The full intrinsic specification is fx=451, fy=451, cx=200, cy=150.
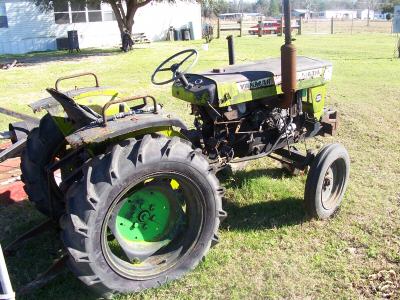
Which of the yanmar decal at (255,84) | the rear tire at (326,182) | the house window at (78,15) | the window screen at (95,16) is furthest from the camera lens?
the window screen at (95,16)

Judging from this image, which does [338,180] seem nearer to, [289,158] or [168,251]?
[289,158]

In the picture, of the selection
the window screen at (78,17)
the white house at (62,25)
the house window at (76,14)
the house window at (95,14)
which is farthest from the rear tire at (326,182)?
the house window at (95,14)

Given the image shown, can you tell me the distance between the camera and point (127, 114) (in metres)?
3.17

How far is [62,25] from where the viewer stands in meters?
24.7

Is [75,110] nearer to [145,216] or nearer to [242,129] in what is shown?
[145,216]

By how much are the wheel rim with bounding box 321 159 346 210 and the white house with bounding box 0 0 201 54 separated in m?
20.5

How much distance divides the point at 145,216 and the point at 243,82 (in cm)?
139

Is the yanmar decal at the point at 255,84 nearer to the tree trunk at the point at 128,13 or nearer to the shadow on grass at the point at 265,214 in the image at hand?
the shadow on grass at the point at 265,214

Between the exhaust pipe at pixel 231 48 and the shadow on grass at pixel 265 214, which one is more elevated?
the exhaust pipe at pixel 231 48

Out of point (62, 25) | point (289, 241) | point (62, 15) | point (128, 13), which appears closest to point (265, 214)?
point (289, 241)

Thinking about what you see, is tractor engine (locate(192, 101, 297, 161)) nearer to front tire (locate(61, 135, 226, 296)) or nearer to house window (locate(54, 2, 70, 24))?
front tire (locate(61, 135, 226, 296))

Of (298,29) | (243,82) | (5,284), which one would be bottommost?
(5,284)

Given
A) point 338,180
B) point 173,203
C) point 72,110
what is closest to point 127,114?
point 72,110

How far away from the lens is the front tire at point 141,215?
2.63 meters
